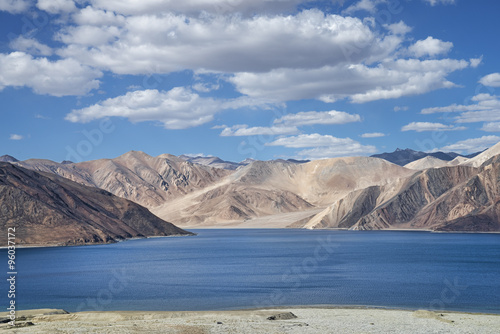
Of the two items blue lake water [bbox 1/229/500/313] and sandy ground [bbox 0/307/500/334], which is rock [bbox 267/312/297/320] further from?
blue lake water [bbox 1/229/500/313]

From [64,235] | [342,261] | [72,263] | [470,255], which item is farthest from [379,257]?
[64,235]

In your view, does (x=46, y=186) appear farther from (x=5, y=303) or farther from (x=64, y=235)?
(x=5, y=303)

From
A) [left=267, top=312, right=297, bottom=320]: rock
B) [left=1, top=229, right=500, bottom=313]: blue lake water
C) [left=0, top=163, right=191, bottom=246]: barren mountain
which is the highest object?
[left=0, top=163, right=191, bottom=246]: barren mountain

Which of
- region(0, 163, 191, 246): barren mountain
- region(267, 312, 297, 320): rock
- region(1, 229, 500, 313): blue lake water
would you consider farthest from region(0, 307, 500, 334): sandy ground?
region(0, 163, 191, 246): barren mountain

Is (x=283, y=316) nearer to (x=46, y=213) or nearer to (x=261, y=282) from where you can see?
(x=261, y=282)

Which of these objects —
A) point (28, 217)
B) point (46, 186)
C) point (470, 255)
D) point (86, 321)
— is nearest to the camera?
point (86, 321)

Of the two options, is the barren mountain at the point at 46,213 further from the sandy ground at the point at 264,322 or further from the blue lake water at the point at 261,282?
the sandy ground at the point at 264,322

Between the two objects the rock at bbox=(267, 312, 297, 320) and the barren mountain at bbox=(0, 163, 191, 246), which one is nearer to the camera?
the rock at bbox=(267, 312, 297, 320)

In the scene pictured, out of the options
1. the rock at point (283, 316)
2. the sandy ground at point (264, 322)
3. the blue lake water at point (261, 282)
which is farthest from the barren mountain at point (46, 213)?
the rock at point (283, 316)
